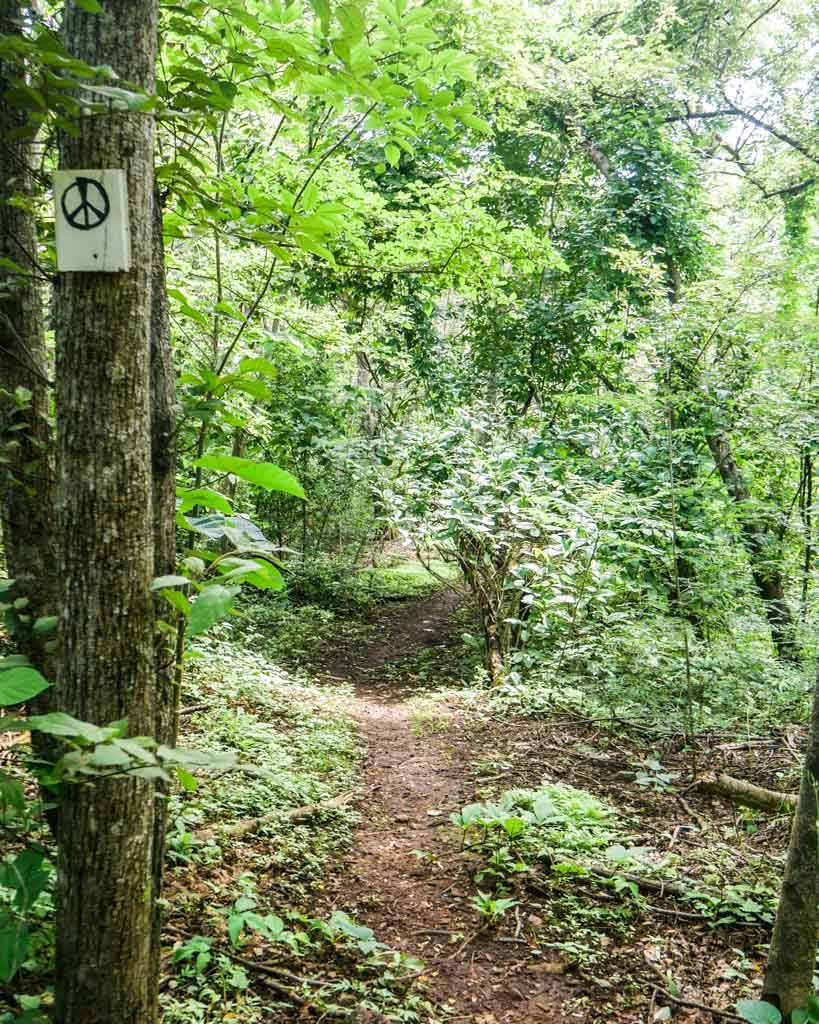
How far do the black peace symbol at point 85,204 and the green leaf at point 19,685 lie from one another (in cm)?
93

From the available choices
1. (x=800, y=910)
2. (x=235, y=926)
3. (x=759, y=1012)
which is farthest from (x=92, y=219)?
(x=759, y=1012)

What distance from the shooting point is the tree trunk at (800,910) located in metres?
2.13

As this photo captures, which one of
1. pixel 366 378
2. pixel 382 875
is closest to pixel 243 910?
pixel 382 875

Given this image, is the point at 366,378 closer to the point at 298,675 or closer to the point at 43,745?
the point at 298,675

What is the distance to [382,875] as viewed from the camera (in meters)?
3.44

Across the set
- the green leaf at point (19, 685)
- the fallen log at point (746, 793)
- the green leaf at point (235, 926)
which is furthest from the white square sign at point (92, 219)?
the fallen log at point (746, 793)

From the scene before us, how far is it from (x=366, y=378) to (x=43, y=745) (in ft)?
52.4

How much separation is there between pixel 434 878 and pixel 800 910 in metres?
1.76

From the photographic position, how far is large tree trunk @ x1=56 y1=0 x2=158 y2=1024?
1525mm

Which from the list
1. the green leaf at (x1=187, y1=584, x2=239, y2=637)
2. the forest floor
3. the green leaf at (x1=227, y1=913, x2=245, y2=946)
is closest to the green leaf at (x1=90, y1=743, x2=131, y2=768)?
the green leaf at (x1=187, y1=584, x2=239, y2=637)

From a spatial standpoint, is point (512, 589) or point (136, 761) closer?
point (136, 761)

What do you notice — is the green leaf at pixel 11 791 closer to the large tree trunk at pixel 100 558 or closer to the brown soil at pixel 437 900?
the large tree trunk at pixel 100 558

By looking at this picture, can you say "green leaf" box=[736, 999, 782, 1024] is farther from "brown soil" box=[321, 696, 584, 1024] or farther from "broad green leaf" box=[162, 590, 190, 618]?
"broad green leaf" box=[162, 590, 190, 618]

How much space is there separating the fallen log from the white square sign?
410 centimetres
